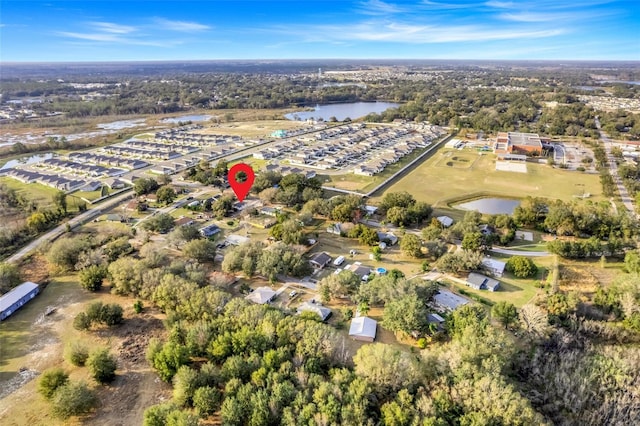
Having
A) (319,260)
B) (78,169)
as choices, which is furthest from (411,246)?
(78,169)

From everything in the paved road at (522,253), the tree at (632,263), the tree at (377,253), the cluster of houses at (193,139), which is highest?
the cluster of houses at (193,139)

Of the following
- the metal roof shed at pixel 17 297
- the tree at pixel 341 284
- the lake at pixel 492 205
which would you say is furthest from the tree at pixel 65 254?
the lake at pixel 492 205

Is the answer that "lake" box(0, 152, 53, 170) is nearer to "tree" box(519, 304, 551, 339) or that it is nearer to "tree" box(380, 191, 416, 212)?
"tree" box(380, 191, 416, 212)

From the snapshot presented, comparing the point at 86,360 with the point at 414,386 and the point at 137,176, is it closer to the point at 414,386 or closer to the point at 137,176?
the point at 414,386

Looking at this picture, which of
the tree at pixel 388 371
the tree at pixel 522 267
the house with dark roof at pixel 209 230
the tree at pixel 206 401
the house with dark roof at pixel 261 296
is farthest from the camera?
the house with dark roof at pixel 209 230

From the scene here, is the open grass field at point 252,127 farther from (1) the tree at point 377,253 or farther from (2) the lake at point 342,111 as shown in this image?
(1) the tree at point 377,253

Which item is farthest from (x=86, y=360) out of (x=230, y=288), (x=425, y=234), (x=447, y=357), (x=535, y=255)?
(x=535, y=255)

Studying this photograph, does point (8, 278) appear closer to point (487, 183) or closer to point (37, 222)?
point (37, 222)
